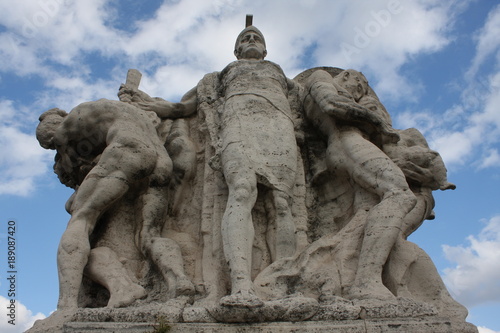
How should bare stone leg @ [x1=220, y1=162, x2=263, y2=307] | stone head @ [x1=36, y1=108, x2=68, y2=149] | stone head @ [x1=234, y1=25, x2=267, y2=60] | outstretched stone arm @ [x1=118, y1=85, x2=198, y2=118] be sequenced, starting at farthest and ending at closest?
1. stone head @ [x1=234, y1=25, x2=267, y2=60]
2. outstretched stone arm @ [x1=118, y1=85, x2=198, y2=118]
3. stone head @ [x1=36, y1=108, x2=68, y2=149]
4. bare stone leg @ [x1=220, y1=162, x2=263, y2=307]

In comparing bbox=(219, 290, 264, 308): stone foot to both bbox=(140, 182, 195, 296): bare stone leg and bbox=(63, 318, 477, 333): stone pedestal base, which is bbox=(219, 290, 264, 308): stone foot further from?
bbox=(140, 182, 195, 296): bare stone leg

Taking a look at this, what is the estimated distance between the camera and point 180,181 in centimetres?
603

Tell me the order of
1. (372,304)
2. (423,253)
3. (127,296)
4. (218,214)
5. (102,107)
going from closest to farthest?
(372,304)
(127,296)
(423,253)
(218,214)
(102,107)

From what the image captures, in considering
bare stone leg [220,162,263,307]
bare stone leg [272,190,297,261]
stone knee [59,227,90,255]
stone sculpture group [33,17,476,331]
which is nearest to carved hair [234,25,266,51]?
stone sculpture group [33,17,476,331]

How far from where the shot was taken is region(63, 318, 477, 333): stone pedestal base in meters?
3.80

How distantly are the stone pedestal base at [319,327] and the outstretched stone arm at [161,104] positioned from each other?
3371mm

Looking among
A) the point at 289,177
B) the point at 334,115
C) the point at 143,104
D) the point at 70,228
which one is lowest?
the point at 70,228

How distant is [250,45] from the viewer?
6.99m

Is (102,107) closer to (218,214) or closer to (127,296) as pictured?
(218,214)

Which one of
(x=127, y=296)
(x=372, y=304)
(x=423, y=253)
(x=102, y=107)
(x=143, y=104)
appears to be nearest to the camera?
(x=372, y=304)

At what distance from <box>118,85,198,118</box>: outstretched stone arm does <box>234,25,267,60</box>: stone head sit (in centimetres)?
89

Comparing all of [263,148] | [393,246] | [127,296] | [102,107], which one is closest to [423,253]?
[393,246]

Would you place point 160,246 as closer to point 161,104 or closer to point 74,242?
point 74,242

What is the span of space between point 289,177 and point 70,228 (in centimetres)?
234
